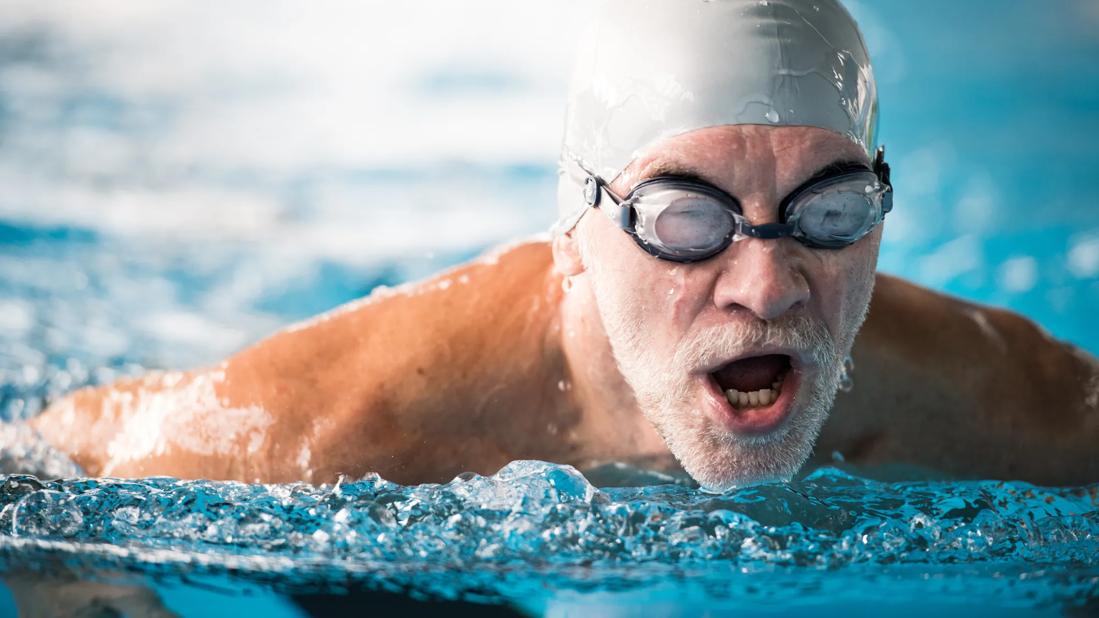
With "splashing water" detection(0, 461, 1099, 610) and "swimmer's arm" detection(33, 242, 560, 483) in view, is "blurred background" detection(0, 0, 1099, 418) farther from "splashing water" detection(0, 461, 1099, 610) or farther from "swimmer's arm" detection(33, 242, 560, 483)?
"splashing water" detection(0, 461, 1099, 610)

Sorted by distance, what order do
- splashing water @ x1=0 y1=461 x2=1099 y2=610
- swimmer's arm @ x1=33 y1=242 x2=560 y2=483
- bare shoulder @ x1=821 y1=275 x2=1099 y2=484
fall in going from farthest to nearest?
bare shoulder @ x1=821 y1=275 x2=1099 y2=484, swimmer's arm @ x1=33 y1=242 x2=560 y2=483, splashing water @ x1=0 y1=461 x2=1099 y2=610

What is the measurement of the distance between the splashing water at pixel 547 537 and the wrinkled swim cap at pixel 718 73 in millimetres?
636

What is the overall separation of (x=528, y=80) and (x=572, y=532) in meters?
4.79

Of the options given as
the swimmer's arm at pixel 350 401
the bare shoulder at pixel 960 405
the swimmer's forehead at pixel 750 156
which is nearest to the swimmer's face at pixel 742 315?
the swimmer's forehead at pixel 750 156

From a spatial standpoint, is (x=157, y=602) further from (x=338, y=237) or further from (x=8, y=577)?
(x=338, y=237)

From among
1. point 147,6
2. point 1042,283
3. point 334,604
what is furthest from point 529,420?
point 147,6

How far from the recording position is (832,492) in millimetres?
2486

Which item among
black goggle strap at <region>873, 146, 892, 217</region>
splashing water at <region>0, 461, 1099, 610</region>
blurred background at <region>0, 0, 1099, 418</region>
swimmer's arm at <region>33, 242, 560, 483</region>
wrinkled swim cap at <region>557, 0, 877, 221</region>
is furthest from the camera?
blurred background at <region>0, 0, 1099, 418</region>

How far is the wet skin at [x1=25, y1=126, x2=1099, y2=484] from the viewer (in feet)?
7.05

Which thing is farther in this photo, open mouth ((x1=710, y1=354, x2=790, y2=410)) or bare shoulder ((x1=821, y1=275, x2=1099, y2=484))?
bare shoulder ((x1=821, y1=275, x2=1099, y2=484))

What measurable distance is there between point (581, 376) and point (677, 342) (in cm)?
38

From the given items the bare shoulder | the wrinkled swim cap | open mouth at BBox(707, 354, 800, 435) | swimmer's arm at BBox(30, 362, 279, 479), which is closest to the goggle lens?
the wrinkled swim cap

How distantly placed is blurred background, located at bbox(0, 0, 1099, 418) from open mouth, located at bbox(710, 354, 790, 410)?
2600mm

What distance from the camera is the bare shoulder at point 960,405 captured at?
8.89ft
